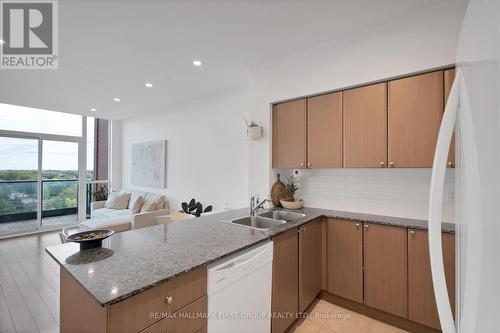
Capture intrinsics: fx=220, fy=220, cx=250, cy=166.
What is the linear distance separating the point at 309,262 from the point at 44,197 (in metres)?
6.03

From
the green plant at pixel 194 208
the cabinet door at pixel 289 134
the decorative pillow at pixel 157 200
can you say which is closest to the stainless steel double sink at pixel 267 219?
the cabinet door at pixel 289 134

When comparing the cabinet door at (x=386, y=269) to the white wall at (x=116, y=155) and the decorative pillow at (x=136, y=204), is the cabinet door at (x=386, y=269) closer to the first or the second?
the decorative pillow at (x=136, y=204)

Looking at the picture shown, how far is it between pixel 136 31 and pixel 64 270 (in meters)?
2.18

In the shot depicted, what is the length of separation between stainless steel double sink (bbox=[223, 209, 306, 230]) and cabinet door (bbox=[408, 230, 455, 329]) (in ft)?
3.13

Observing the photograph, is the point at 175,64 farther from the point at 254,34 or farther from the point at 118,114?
the point at 118,114

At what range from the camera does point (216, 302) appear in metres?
1.24

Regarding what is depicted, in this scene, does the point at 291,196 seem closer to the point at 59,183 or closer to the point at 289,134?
the point at 289,134

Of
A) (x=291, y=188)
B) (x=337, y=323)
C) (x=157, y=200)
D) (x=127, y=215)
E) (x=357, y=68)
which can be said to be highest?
(x=357, y=68)

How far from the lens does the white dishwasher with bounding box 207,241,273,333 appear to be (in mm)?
1234

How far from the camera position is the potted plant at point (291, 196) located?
2686 mm

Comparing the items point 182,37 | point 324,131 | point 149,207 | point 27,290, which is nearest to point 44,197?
point 149,207

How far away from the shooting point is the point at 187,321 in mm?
1089

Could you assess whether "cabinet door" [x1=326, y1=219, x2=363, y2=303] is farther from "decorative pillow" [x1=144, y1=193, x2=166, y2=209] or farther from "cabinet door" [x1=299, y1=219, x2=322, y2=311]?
"decorative pillow" [x1=144, y1=193, x2=166, y2=209]

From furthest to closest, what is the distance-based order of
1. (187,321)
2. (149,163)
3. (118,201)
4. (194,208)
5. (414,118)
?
(149,163) → (118,201) → (194,208) → (414,118) → (187,321)
